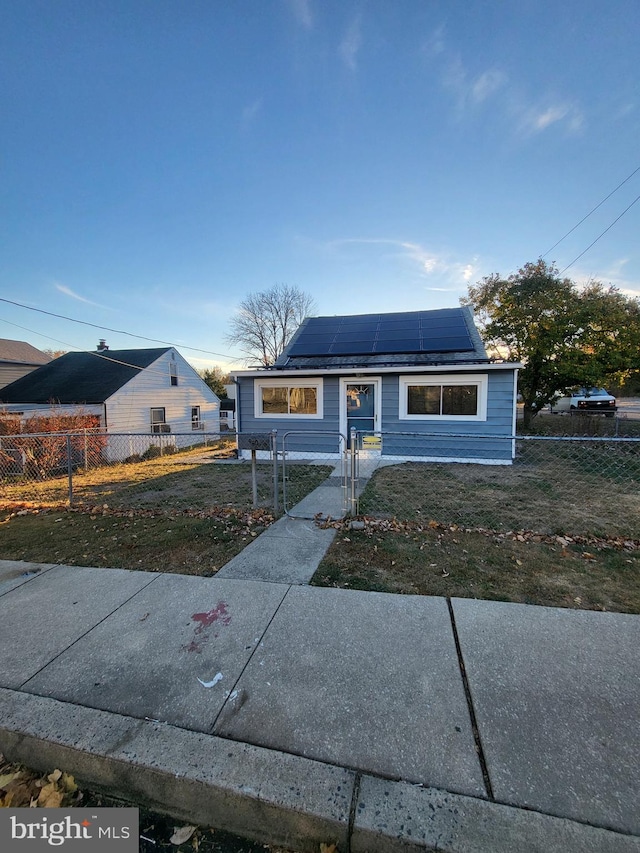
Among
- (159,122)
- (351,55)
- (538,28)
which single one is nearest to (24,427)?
(159,122)

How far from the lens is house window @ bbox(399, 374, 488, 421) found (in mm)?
9156

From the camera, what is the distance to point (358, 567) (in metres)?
3.51

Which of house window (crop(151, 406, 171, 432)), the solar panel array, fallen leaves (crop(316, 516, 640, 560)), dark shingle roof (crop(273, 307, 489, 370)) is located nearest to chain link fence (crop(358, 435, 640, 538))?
fallen leaves (crop(316, 516, 640, 560))

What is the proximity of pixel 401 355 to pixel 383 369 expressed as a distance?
108 centimetres

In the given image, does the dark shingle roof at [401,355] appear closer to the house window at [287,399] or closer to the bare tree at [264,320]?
the house window at [287,399]

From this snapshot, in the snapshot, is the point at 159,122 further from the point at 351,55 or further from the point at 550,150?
the point at 550,150

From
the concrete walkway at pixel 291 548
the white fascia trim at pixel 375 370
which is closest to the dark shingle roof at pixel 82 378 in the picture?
the white fascia trim at pixel 375 370

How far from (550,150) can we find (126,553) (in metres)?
12.0

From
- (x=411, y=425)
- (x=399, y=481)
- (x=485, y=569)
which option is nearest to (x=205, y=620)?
(x=485, y=569)

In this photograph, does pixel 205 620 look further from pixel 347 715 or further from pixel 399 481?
pixel 399 481

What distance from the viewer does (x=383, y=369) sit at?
9.34 m

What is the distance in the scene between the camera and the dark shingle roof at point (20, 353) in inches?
922

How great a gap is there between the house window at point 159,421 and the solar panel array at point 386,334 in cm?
1197

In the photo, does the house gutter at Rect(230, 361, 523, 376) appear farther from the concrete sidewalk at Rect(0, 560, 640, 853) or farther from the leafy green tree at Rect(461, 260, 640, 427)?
the concrete sidewalk at Rect(0, 560, 640, 853)
